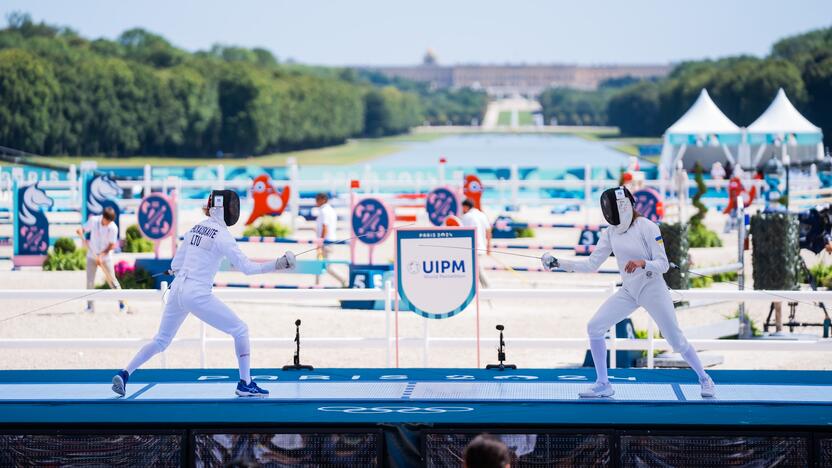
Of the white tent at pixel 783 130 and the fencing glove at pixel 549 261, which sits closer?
the fencing glove at pixel 549 261

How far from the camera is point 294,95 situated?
121m

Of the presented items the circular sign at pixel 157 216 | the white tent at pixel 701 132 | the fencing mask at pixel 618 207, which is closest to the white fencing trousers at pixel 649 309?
the fencing mask at pixel 618 207

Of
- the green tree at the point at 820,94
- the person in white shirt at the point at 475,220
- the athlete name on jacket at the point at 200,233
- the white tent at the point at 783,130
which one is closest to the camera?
the athlete name on jacket at the point at 200,233

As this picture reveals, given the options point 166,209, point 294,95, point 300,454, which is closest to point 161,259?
point 166,209

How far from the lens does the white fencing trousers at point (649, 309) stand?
994cm

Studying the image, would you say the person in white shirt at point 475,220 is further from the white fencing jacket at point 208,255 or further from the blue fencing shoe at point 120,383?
the blue fencing shoe at point 120,383

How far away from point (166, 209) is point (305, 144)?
352 ft

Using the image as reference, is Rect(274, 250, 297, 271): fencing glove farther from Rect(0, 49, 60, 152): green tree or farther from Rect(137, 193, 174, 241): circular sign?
Rect(0, 49, 60, 152): green tree

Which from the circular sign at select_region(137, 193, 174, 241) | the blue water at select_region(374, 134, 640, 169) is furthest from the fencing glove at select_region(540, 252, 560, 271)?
the blue water at select_region(374, 134, 640, 169)

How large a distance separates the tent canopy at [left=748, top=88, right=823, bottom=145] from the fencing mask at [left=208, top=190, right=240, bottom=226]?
40.1 m

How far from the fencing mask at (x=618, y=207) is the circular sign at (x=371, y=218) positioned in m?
12.3

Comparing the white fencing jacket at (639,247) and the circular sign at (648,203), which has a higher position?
the circular sign at (648,203)

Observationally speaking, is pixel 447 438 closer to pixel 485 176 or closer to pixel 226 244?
pixel 226 244

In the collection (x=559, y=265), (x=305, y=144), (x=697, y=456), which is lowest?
(x=697, y=456)
